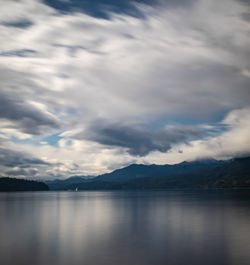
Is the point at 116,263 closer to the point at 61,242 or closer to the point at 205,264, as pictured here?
the point at 205,264

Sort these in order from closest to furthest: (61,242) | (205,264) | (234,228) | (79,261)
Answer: (205,264), (79,261), (61,242), (234,228)

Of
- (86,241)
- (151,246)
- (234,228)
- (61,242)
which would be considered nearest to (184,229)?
(234,228)

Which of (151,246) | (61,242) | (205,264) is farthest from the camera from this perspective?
(61,242)

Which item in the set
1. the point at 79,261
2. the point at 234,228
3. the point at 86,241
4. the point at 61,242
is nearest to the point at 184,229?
the point at 234,228

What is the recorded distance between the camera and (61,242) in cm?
4553

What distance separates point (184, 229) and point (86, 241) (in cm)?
2214

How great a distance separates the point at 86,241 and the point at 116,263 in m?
14.5

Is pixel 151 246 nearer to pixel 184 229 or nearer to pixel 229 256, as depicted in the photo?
pixel 229 256

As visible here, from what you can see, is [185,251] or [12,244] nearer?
[185,251]

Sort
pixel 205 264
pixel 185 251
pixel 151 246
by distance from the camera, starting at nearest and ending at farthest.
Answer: pixel 205 264 < pixel 185 251 < pixel 151 246

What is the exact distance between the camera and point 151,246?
140 feet

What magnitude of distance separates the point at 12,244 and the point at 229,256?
31821 millimetres

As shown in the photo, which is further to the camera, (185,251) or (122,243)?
(122,243)

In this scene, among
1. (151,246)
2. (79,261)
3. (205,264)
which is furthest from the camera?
(151,246)
